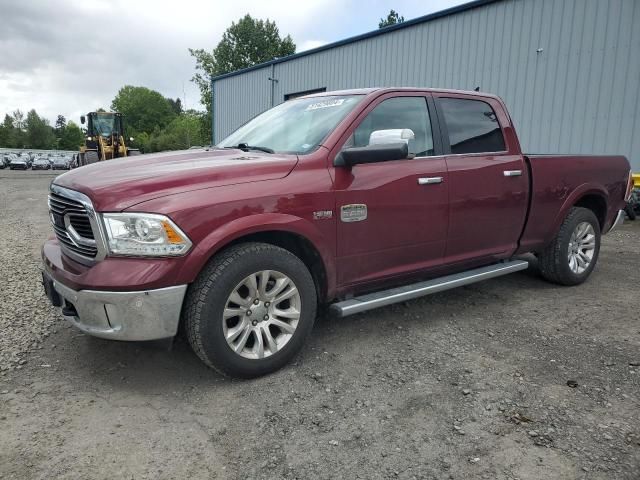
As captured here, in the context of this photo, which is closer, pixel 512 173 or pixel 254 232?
pixel 254 232

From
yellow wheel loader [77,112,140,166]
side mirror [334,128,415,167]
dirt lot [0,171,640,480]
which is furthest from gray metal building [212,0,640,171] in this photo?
yellow wheel loader [77,112,140,166]

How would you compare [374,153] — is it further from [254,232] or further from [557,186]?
[557,186]

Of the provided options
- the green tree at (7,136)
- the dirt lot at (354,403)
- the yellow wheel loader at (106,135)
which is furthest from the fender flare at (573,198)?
the green tree at (7,136)

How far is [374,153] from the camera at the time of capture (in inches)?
123

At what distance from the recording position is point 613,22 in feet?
32.2

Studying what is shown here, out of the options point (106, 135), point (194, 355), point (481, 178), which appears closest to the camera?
point (194, 355)

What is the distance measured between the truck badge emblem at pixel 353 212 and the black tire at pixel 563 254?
2.57 meters

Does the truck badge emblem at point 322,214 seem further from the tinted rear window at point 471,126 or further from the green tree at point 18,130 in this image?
the green tree at point 18,130

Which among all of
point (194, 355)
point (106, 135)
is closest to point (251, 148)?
point (194, 355)

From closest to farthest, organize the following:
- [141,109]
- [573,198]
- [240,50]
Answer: [573,198], [240,50], [141,109]

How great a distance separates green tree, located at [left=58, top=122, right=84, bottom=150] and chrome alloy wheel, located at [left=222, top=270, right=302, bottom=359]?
11005 centimetres

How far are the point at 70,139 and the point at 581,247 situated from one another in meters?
116

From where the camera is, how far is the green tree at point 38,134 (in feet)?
300

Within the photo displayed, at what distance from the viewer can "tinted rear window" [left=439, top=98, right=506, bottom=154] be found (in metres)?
4.02
